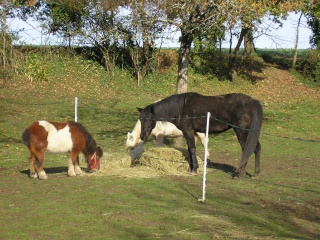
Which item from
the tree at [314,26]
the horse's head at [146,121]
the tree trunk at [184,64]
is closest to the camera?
the horse's head at [146,121]

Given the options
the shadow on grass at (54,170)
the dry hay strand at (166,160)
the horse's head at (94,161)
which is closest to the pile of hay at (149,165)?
the dry hay strand at (166,160)

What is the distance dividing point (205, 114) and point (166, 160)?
1.25m

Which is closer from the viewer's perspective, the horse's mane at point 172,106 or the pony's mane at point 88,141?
the pony's mane at point 88,141

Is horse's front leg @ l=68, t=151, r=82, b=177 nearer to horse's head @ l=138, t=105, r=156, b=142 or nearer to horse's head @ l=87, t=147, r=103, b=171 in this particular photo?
horse's head @ l=87, t=147, r=103, b=171

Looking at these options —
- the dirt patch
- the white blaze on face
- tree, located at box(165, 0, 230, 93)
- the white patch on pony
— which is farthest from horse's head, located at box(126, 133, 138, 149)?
the dirt patch

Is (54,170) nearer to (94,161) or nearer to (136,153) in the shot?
(94,161)

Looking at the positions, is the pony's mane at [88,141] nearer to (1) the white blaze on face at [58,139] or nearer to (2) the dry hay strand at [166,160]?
(1) the white blaze on face at [58,139]

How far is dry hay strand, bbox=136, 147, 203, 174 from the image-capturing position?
436 inches

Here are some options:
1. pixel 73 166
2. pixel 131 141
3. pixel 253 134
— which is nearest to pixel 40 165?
pixel 73 166

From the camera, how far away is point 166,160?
36.6ft

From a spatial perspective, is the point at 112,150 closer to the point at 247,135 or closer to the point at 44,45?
the point at 247,135

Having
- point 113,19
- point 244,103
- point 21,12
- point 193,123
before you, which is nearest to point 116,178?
point 193,123

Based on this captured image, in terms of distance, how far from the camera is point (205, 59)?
97.7ft

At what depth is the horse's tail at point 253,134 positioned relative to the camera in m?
10.4
